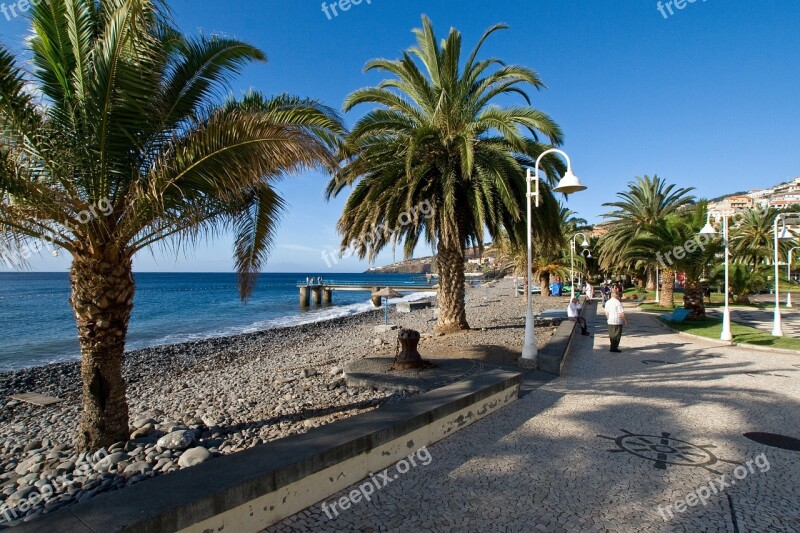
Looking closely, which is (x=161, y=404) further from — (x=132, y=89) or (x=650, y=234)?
(x=650, y=234)

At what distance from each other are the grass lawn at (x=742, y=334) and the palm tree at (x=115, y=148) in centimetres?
1314

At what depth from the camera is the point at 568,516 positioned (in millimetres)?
3240

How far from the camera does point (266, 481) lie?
2941 millimetres

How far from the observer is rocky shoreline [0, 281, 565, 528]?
14.1ft

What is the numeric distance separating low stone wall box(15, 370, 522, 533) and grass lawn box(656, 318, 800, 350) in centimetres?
1179

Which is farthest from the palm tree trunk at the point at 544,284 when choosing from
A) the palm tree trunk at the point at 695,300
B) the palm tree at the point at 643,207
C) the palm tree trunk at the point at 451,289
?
the palm tree trunk at the point at 451,289

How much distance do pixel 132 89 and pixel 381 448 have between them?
432 centimetres

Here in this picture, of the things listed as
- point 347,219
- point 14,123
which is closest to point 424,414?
point 14,123

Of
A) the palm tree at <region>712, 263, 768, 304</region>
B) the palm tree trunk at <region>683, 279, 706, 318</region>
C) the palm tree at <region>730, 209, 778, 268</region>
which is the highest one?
the palm tree at <region>730, 209, 778, 268</region>
